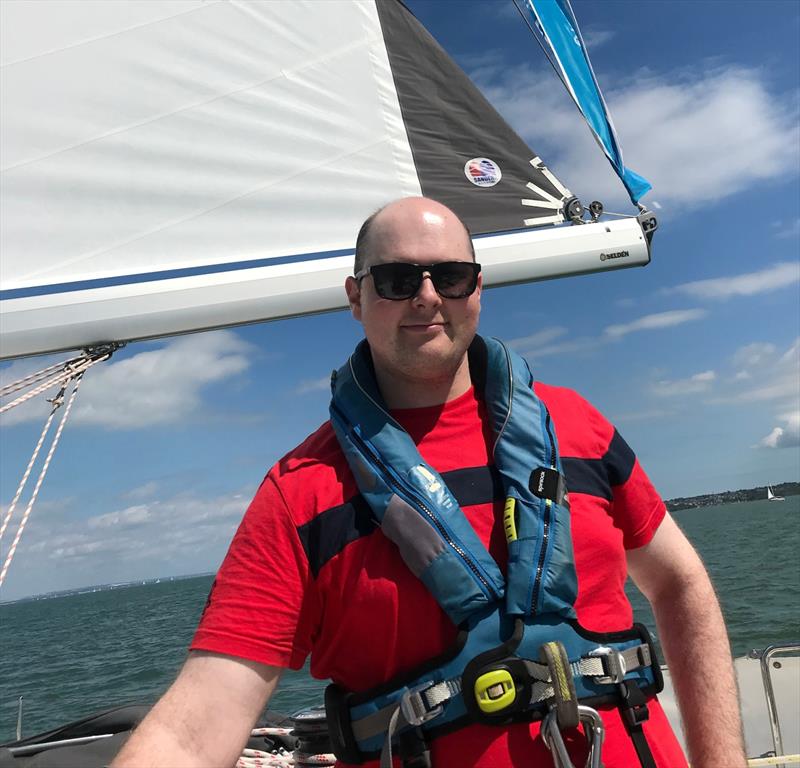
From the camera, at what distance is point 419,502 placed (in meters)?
1.30

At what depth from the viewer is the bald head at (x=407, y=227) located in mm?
1477

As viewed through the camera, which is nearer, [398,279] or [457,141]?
[398,279]

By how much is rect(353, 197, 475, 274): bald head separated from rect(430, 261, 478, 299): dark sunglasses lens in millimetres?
36

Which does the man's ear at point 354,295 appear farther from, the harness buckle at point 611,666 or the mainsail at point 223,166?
the mainsail at point 223,166

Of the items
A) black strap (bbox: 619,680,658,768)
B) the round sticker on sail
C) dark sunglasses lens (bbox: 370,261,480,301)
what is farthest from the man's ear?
the round sticker on sail

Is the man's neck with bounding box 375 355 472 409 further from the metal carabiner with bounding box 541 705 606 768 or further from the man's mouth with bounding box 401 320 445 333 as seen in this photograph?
the metal carabiner with bounding box 541 705 606 768

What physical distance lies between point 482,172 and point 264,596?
2.44 meters

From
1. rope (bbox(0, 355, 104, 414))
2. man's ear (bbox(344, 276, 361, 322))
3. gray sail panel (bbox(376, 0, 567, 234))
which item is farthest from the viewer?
gray sail panel (bbox(376, 0, 567, 234))

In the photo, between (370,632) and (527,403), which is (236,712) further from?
(527,403)

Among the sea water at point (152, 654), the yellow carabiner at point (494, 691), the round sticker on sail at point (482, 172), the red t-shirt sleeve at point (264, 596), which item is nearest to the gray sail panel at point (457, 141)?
the round sticker on sail at point (482, 172)

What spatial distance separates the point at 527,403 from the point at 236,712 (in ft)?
2.47

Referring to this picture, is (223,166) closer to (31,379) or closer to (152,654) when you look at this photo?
(31,379)

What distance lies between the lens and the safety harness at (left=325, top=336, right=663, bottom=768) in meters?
1.18

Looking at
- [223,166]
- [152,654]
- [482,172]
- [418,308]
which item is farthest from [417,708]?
[152,654]
